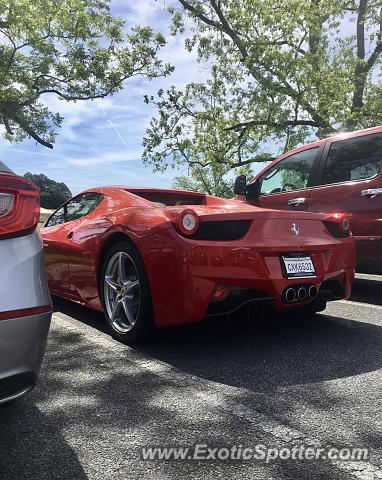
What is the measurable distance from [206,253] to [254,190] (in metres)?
3.50

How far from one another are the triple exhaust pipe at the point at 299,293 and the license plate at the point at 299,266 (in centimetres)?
9

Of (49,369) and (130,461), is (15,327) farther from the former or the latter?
(49,369)

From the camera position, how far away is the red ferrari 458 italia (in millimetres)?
3293

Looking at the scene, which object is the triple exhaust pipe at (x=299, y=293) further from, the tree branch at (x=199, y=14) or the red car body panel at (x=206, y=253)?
the tree branch at (x=199, y=14)

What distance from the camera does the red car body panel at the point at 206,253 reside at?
327 centimetres

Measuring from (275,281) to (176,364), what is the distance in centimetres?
89

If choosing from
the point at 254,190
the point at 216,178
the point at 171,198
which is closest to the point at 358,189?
the point at 254,190

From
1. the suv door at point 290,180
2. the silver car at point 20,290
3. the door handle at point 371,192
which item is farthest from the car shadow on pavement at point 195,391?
the suv door at point 290,180

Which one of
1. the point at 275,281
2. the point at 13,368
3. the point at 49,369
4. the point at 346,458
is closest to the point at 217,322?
the point at 275,281

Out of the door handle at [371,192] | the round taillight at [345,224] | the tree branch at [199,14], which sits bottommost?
the round taillight at [345,224]

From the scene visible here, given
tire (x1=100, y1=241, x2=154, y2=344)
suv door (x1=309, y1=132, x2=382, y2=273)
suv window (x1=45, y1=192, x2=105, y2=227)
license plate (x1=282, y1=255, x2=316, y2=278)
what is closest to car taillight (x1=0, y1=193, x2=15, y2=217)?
tire (x1=100, y1=241, x2=154, y2=344)

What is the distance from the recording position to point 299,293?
350cm

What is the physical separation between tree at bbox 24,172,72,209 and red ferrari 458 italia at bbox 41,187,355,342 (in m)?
17.3

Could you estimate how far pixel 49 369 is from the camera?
309 cm
